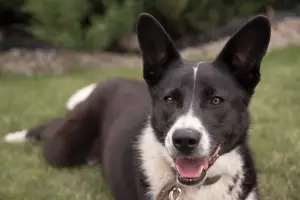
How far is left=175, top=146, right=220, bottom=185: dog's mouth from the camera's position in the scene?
8.72ft

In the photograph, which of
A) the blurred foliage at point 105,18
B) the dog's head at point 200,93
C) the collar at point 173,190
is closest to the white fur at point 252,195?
the collar at point 173,190

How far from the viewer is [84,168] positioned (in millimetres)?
4012

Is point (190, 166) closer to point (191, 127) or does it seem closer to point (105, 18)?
point (191, 127)

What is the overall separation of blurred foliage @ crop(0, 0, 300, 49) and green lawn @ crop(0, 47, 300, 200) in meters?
1.55

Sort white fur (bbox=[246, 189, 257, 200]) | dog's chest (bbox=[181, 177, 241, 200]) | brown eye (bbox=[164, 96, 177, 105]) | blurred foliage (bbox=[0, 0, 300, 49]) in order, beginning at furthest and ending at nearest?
1. blurred foliage (bbox=[0, 0, 300, 49])
2. white fur (bbox=[246, 189, 257, 200])
3. dog's chest (bbox=[181, 177, 241, 200])
4. brown eye (bbox=[164, 96, 177, 105])

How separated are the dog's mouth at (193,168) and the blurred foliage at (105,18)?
20.8 feet

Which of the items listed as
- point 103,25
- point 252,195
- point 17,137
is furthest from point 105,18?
point 252,195

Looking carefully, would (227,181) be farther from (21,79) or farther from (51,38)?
(51,38)

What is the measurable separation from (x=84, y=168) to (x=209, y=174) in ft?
4.78

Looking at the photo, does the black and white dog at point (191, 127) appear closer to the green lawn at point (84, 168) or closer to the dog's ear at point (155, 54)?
the dog's ear at point (155, 54)

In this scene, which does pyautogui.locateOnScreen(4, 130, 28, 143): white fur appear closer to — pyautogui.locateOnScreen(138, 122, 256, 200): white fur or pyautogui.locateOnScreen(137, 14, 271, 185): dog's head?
pyautogui.locateOnScreen(138, 122, 256, 200): white fur

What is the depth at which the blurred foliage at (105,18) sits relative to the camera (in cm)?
873

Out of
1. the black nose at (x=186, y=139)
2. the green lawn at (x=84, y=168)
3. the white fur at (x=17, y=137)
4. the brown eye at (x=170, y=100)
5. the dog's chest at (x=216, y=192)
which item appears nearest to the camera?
the black nose at (x=186, y=139)

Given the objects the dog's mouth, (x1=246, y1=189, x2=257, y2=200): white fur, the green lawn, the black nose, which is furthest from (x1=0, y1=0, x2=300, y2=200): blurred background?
the black nose
